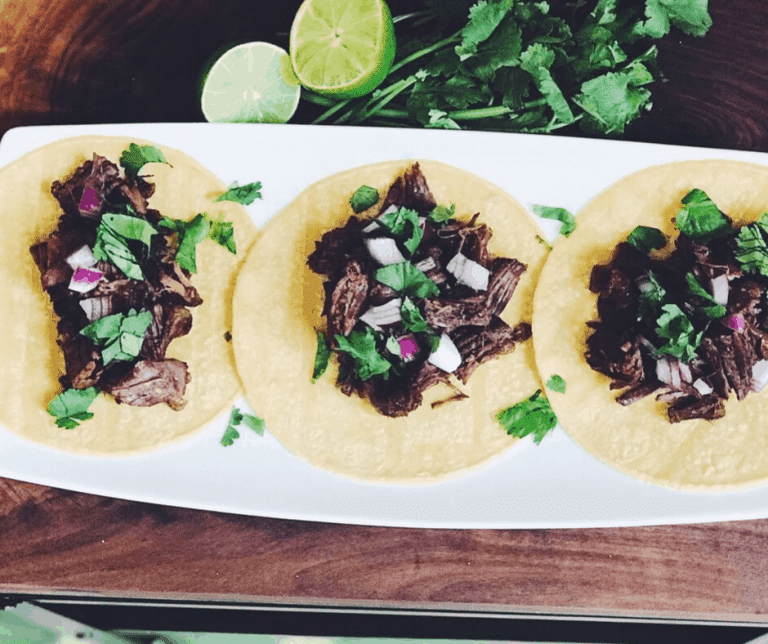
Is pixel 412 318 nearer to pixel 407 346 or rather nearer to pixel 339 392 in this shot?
pixel 407 346

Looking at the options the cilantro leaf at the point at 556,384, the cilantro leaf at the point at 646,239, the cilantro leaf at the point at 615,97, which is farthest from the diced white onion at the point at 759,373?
the cilantro leaf at the point at 615,97

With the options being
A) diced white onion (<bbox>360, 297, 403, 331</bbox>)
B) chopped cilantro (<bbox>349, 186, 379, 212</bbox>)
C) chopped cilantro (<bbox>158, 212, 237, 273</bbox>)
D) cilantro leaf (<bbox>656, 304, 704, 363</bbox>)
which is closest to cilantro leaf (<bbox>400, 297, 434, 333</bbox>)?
diced white onion (<bbox>360, 297, 403, 331</bbox>)

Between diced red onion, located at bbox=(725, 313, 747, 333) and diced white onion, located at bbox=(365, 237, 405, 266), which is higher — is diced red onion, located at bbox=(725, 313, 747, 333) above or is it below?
below

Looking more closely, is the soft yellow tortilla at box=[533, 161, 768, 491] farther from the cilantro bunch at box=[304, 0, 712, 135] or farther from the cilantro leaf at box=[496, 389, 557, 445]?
the cilantro bunch at box=[304, 0, 712, 135]

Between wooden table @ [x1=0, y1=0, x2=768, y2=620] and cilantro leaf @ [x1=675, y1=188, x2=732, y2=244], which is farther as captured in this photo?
wooden table @ [x1=0, y1=0, x2=768, y2=620]

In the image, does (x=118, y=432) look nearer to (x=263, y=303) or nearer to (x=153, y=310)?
(x=153, y=310)

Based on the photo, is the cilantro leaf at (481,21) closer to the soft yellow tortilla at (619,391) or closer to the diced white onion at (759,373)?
the soft yellow tortilla at (619,391)

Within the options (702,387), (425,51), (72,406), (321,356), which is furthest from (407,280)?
(72,406)
